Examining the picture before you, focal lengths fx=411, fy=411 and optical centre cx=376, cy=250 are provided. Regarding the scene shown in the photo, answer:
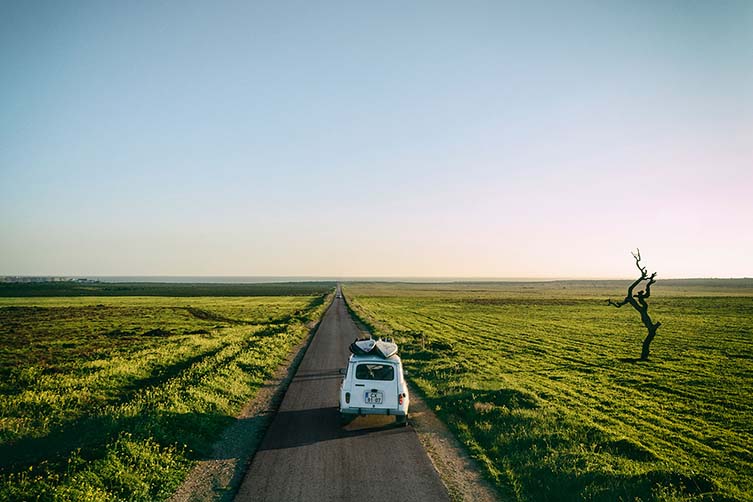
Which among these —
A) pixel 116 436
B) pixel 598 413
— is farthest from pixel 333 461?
pixel 598 413

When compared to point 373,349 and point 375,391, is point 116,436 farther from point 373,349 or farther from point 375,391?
point 373,349

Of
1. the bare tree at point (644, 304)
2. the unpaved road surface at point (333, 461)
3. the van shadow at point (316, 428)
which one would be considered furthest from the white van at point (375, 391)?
the bare tree at point (644, 304)

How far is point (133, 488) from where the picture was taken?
878 centimetres

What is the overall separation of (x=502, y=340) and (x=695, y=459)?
25.7 metres

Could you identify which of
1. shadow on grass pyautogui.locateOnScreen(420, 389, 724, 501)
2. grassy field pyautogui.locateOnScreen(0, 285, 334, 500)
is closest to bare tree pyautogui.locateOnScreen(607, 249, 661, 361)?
shadow on grass pyautogui.locateOnScreen(420, 389, 724, 501)

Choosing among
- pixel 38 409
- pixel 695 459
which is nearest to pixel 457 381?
pixel 695 459

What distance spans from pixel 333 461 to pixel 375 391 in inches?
117

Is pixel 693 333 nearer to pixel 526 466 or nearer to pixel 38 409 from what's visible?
pixel 526 466

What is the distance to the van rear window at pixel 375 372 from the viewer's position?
44.3ft

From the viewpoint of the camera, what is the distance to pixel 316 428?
13203mm

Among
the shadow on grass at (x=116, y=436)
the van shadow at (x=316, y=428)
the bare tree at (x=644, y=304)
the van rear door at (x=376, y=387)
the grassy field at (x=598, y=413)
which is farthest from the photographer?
the bare tree at (x=644, y=304)

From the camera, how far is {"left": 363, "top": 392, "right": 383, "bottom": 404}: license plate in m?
13.2

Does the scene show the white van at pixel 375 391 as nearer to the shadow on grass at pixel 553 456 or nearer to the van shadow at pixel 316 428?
the van shadow at pixel 316 428

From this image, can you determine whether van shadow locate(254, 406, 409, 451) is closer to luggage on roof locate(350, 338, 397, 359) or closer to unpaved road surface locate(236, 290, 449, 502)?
unpaved road surface locate(236, 290, 449, 502)
